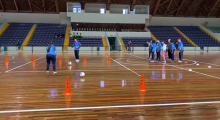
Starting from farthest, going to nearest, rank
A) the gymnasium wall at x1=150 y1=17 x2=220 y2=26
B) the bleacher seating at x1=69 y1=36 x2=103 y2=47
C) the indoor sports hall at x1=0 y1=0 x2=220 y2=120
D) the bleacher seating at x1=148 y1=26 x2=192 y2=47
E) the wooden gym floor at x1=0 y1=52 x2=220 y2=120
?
the gymnasium wall at x1=150 y1=17 x2=220 y2=26
the bleacher seating at x1=148 y1=26 x2=192 y2=47
the bleacher seating at x1=69 y1=36 x2=103 y2=47
the indoor sports hall at x1=0 y1=0 x2=220 y2=120
the wooden gym floor at x1=0 y1=52 x2=220 y2=120

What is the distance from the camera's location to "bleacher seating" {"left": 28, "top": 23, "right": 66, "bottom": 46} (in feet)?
92.9

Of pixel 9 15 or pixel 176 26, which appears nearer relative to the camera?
pixel 9 15

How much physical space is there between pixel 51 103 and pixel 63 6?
30.7 metres

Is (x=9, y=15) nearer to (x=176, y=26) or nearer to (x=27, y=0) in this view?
(x=27, y=0)

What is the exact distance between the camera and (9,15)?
32.8 metres

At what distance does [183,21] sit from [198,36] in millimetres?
5113

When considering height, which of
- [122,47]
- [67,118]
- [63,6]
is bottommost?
[67,118]

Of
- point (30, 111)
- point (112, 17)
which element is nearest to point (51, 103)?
point (30, 111)

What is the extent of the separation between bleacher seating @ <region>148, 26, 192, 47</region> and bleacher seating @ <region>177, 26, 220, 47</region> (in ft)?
6.98

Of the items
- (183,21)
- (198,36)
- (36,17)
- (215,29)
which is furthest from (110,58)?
(215,29)

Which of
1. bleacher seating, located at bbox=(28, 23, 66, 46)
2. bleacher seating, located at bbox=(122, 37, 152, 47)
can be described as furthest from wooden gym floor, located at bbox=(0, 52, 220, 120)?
bleacher seating, located at bbox=(28, 23, 66, 46)

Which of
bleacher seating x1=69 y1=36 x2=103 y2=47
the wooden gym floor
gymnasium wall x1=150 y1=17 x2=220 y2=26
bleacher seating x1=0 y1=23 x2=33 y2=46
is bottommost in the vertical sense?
the wooden gym floor

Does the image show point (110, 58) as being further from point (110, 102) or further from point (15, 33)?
point (15, 33)

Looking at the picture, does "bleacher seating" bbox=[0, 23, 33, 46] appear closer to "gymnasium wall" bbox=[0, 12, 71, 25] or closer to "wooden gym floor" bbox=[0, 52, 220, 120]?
"gymnasium wall" bbox=[0, 12, 71, 25]
